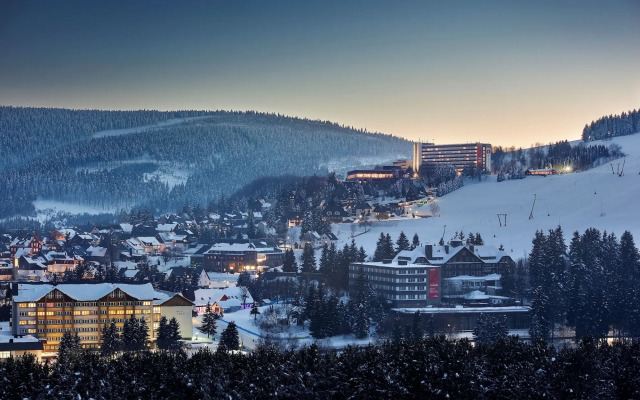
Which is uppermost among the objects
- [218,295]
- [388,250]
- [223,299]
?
[388,250]

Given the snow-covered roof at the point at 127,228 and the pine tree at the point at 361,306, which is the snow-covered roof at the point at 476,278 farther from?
the snow-covered roof at the point at 127,228

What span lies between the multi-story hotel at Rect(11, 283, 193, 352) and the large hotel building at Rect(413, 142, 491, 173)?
351ft

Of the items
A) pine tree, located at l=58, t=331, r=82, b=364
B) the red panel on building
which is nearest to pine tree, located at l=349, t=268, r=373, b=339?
the red panel on building

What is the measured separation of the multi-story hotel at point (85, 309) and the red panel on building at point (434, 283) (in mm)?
19958

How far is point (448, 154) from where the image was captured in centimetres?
17450

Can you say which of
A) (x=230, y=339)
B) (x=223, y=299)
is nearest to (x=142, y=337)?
(x=230, y=339)

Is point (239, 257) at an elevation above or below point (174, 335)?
above

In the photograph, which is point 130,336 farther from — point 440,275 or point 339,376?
point 440,275

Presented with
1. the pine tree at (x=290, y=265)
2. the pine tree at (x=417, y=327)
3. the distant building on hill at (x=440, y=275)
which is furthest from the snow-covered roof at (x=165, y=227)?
the pine tree at (x=417, y=327)

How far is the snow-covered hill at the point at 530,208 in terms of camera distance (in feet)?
328

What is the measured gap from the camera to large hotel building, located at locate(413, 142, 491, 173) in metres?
171

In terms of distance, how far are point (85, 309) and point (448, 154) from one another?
4588 inches

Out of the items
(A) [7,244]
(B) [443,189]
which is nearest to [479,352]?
(B) [443,189]

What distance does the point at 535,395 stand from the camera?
130ft
